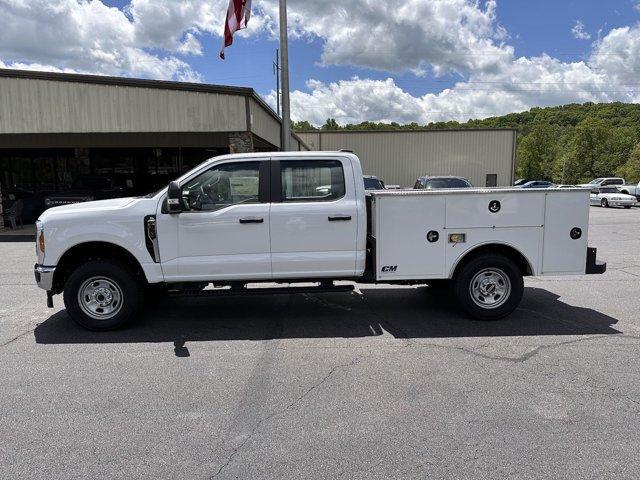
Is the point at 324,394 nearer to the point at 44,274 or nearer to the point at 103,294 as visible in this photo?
the point at 103,294

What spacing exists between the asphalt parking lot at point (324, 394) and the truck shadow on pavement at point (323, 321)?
4 cm

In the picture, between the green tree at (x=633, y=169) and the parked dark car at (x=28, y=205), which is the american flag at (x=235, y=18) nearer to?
the parked dark car at (x=28, y=205)

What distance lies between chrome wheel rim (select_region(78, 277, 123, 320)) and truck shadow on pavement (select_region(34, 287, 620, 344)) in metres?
0.24

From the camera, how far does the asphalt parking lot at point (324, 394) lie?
296cm

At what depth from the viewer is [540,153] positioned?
9338 centimetres

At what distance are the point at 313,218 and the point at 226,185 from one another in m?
1.09

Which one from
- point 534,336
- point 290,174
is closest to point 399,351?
point 534,336

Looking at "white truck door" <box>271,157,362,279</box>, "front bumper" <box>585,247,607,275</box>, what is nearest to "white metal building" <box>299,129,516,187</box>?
"front bumper" <box>585,247,607,275</box>

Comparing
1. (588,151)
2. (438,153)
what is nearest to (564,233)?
(438,153)

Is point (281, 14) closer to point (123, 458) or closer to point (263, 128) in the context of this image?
point (263, 128)

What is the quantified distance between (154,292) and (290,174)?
2.40 meters

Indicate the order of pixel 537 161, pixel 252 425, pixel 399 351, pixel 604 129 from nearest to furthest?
pixel 252 425, pixel 399 351, pixel 604 129, pixel 537 161

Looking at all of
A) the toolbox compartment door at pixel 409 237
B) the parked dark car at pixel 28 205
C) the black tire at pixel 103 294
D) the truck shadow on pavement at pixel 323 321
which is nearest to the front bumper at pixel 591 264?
the truck shadow on pavement at pixel 323 321

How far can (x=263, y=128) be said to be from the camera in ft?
55.0
